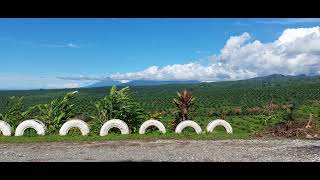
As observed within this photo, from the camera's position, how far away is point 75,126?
14.9 metres

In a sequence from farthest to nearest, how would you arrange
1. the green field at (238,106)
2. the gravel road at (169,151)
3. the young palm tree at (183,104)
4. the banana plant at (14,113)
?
the green field at (238,106) < the young palm tree at (183,104) < the banana plant at (14,113) < the gravel road at (169,151)

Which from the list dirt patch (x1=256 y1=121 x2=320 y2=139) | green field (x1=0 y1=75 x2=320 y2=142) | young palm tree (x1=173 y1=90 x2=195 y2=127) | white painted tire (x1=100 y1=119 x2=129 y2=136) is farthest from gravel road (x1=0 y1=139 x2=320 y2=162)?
young palm tree (x1=173 y1=90 x2=195 y2=127)

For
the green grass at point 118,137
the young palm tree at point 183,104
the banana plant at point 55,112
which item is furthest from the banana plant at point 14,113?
the young palm tree at point 183,104

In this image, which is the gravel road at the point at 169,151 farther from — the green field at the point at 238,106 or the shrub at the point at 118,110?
the shrub at the point at 118,110

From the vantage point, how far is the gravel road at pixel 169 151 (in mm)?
9906

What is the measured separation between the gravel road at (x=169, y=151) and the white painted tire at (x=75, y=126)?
2.25 metres

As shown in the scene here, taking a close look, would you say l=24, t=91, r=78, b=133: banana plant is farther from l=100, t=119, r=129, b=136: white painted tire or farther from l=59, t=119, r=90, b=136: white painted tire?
l=100, t=119, r=129, b=136: white painted tire

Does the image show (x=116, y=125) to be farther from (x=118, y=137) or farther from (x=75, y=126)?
(x=118, y=137)

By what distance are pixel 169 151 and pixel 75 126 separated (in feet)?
16.1

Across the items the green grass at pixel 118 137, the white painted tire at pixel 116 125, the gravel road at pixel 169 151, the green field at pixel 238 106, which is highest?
the white painted tire at pixel 116 125

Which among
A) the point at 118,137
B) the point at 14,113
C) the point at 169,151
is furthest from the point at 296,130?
the point at 14,113

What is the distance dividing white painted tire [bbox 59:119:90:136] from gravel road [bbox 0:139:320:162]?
2.25 m
